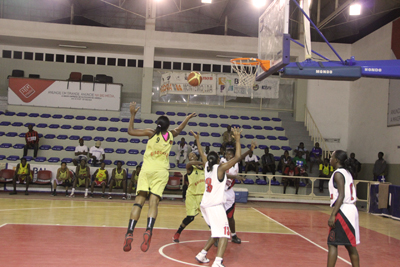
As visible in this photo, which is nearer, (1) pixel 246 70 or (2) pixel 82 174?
(1) pixel 246 70

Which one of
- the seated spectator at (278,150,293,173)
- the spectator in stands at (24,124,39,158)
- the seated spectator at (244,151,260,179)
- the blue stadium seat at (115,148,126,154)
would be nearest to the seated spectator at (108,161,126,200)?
the blue stadium seat at (115,148,126,154)

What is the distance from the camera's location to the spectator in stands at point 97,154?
15.3 metres

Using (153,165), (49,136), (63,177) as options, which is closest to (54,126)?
(49,136)

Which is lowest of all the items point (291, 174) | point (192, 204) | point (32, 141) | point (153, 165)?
point (291, 174)

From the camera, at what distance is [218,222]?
4.96 metres

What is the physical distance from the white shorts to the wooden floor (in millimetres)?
738

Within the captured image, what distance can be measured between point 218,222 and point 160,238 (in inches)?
97.6

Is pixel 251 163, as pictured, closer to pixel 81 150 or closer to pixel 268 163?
pixel 268 163

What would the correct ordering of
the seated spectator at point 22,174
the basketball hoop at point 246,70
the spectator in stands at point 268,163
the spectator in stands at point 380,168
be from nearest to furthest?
the basketball hoop at point 246,70
the seated spectator at point 22,174
the spectator in stands at point 380,168
the spectator in stands at point 268,163

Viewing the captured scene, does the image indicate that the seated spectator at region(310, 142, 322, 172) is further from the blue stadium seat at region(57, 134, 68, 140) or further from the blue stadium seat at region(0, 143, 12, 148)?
the blue stadium seat at region(0, 143, 12, 148)

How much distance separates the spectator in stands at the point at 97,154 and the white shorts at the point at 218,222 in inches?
441

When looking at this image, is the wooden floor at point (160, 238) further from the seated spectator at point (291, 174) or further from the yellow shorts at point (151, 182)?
the seated spectator at point (291, 174)

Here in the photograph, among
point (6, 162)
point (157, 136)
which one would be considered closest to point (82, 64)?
point (6, 162)

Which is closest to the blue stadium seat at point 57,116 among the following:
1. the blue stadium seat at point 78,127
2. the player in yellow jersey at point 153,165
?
the blue stadium seat at point 78,127
